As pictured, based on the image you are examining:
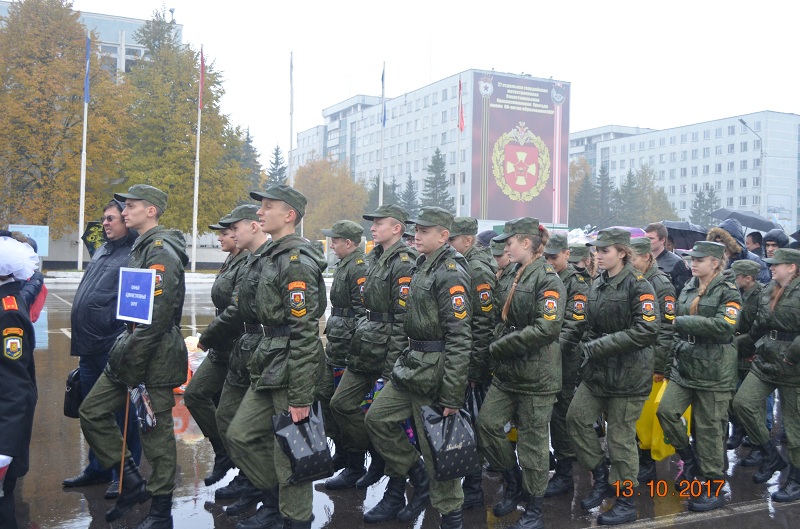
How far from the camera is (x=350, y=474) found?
6.29 m

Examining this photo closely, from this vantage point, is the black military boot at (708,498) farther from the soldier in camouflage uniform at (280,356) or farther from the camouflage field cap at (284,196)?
the camouflage field cap at (284,196)

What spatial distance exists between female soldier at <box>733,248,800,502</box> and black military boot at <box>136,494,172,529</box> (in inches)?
199

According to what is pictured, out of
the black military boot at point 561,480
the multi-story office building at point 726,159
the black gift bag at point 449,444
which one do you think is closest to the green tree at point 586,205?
the multi-story office building at point 726,159

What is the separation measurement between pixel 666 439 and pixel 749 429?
0.81m

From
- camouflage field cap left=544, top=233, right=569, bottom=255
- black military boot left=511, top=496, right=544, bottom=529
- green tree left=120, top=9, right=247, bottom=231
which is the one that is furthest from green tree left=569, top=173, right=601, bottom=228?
black military boot left=511, top=496, right=544, bottom=529

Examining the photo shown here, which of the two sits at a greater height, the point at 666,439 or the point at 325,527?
the point at 666,439

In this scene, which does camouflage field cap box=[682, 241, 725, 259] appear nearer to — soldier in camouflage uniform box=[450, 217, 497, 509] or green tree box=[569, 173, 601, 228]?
soldier in camouflage uniform box=[450, 217, 497, 509]

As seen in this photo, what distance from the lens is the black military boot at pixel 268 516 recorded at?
5.07 metres

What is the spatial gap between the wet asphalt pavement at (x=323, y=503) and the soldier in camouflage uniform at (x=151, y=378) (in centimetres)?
27

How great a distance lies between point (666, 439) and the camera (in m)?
6.45

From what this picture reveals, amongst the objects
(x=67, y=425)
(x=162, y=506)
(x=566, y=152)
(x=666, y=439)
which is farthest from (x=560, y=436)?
(x=566, y=152)

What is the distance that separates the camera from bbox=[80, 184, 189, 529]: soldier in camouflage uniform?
16.5 feet

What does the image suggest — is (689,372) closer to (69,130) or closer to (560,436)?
(560,436)

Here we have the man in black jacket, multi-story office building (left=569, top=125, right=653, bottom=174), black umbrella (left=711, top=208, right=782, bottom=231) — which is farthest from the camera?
multi-story office building (left=569, top=125, right=653, bottom=174)
